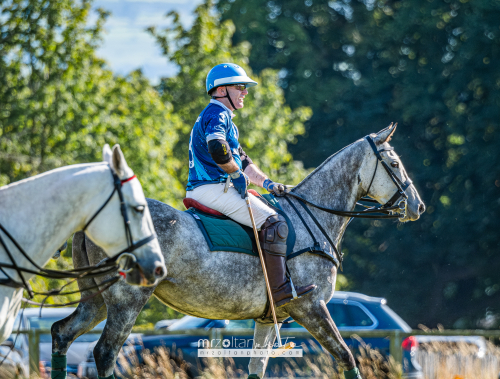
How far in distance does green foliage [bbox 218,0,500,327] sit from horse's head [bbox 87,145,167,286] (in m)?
22.4

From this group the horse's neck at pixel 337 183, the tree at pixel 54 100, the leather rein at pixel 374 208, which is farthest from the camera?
the tree at pixel 54 100

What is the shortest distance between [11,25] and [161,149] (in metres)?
5.27

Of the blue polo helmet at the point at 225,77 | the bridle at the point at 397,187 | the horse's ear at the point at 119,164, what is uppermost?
the blue polo helmet at the point at 225,77

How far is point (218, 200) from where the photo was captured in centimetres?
606

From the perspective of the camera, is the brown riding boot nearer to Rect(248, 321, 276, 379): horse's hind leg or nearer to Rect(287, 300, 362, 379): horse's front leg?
Rect(287, 300, 362, 379): horse's front leg

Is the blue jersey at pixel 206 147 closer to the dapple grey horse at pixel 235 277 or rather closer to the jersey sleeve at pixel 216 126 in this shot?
the jersey sleeve at pixel 216 126

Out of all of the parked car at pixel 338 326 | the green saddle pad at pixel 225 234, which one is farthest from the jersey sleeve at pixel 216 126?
the parked car at pixel 338 326

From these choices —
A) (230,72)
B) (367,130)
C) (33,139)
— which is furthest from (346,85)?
(230,72)

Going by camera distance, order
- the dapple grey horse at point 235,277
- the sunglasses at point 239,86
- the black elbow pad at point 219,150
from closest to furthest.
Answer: the dapple grey horse at point 235,277, the black elbow pad at point 219,150, the sunglasses at point 239,86

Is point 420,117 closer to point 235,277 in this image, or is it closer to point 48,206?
point 235,277

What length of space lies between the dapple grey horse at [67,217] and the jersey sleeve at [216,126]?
150cm

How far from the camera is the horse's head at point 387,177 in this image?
6.86 metres

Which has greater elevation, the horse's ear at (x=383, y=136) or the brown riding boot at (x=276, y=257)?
the horse's ear at (x=383, y=136)

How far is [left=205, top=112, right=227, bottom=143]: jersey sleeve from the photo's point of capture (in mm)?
5844
